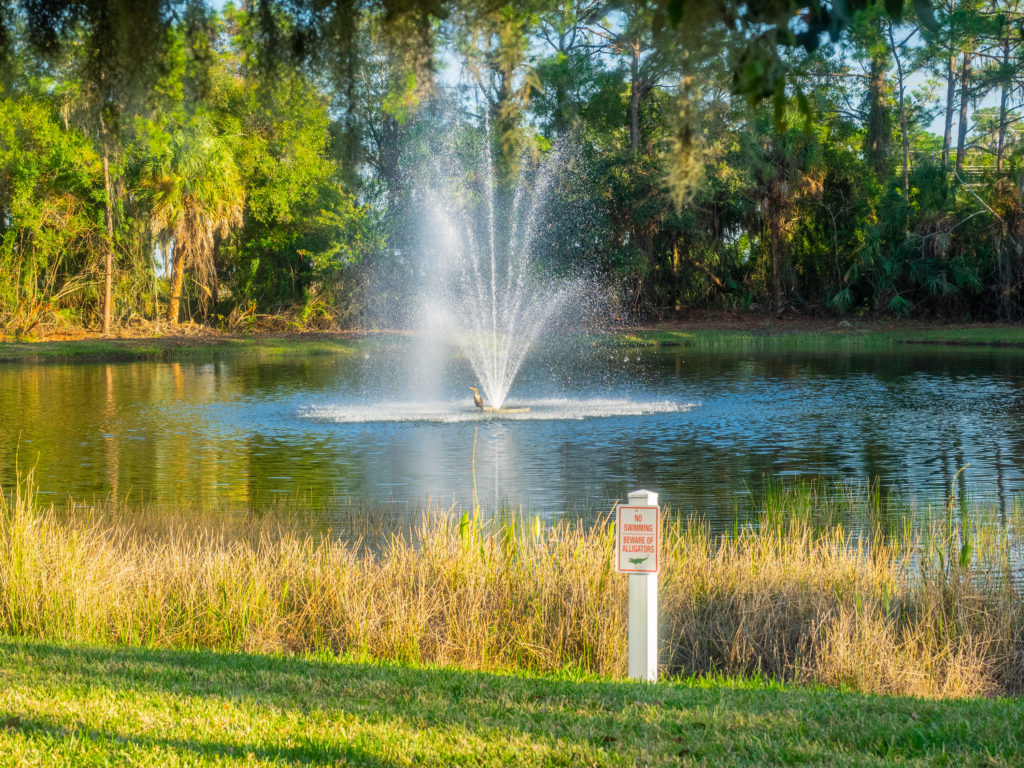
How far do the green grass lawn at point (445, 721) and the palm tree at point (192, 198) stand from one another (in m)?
32.3

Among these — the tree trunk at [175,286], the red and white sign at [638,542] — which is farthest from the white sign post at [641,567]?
the tree trunk at [175,286]

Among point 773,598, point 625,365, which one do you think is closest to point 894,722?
point 773,598

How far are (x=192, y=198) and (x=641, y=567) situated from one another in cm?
3533

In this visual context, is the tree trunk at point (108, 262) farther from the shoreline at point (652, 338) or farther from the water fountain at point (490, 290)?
the water fountain at point (490, 290)

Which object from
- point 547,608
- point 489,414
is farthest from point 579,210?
point 547,608

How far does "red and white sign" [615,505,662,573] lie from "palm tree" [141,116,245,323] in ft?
106

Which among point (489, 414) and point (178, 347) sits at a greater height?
point (178, 347)

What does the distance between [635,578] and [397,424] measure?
12.4m

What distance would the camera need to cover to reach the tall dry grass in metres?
6.47

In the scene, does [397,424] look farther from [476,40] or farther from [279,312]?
[279,312]

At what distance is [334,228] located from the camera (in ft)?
143

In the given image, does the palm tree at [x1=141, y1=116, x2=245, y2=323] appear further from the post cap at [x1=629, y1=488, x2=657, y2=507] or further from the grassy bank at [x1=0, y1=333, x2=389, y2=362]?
the post cap at [x1=629, y1=488, x2=657, y2=507]

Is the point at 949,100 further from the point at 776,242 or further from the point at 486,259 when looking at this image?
the point at 486,259

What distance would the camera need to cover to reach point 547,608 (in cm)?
693
